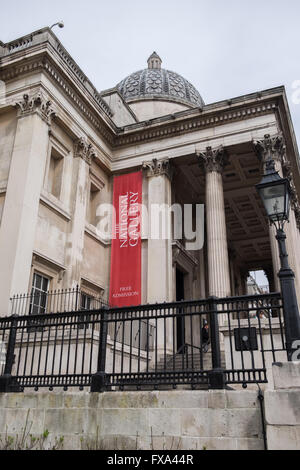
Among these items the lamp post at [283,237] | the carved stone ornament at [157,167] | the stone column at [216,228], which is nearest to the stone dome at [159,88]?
the carved stone ornament at [157,167]

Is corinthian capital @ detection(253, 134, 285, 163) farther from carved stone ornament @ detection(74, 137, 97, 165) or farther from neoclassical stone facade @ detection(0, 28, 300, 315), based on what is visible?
carved stone ornament @ detection(74, 137, 97, 165)

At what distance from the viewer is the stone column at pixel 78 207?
1666 cm

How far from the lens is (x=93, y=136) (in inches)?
779

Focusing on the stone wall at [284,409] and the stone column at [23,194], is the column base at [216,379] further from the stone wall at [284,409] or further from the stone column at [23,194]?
the stone column at [23,194]

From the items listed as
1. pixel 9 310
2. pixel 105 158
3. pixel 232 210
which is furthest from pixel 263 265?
pixel 9 310

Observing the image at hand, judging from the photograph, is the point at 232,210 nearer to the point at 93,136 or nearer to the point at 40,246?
the point at 93,136

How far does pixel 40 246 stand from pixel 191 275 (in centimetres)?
992

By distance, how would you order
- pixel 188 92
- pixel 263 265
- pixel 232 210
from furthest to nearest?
pixel 263 265 < pixel 188 92 < pixel 232 210

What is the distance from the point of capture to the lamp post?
5473 mm

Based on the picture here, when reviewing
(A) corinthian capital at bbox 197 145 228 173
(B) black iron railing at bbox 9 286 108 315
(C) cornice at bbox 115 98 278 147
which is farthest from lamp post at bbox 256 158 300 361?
(C) cornice at bbox 115 98 278 147

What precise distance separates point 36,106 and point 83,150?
329 centimetres

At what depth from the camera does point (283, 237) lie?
6312 millimetres

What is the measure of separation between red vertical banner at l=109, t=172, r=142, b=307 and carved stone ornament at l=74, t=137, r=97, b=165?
2.32m

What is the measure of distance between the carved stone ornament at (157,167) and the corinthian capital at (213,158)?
5.62ft
